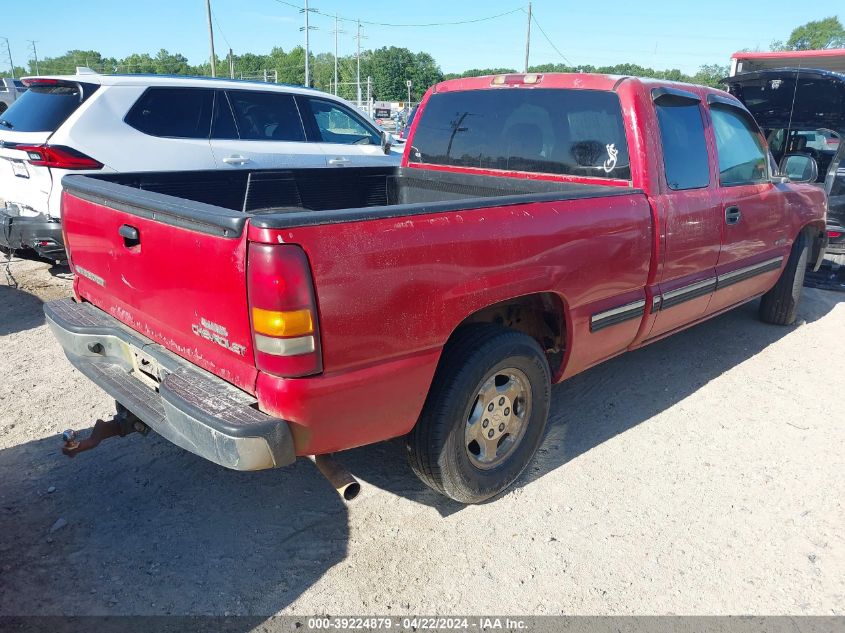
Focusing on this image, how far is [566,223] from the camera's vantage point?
2.85 m

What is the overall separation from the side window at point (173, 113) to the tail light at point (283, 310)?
4.24 m

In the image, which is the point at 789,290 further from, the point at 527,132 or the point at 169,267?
the point at 169,267

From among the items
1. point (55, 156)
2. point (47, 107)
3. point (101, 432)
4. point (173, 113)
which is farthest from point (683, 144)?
point (47, 107)

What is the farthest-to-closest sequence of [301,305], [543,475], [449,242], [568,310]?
[543,475] → [568,310] → [449,242] → [301,305]

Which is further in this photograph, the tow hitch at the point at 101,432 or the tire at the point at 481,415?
the tow hitch at the point at 101,432

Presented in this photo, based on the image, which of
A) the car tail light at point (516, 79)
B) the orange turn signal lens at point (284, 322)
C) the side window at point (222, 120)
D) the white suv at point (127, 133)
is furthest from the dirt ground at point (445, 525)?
the side window at point (222, 120)

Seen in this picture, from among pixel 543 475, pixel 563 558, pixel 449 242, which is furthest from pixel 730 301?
pixel 449 242

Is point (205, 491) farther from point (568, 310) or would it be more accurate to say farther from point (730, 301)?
point (730, 301)

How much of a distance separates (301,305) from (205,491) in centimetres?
150

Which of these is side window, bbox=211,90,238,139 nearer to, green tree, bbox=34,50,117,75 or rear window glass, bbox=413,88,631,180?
rear window glass, bbox=413,88,631,180

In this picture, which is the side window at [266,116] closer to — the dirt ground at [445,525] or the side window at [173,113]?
the side window at [173,113]

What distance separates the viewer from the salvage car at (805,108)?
21.8 feet

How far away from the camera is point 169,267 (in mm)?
2381

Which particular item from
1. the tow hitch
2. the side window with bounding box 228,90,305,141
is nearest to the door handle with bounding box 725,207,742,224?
the tow hitch
